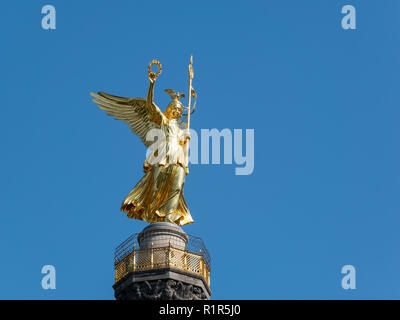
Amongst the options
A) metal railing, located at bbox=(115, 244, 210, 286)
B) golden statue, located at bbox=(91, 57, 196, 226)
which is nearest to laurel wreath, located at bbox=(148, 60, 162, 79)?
golden statue, located at bbox=(91, 57, 196, 226)

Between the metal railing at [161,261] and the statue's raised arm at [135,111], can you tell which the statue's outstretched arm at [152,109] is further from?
the metal railing at [161,261]

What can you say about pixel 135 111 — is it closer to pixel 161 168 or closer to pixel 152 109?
pixel 152 109

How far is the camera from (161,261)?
4509 centimetres

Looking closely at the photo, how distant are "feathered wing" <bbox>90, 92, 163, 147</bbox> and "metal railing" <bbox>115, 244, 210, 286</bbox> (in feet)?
22.0

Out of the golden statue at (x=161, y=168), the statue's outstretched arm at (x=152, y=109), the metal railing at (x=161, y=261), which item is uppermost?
the statue's outstretched arm at (x=152, y=109)

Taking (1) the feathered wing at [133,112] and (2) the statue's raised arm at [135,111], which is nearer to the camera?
(2) the statue's raised arm at [135,111]

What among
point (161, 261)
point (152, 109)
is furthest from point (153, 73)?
point (161, 261)

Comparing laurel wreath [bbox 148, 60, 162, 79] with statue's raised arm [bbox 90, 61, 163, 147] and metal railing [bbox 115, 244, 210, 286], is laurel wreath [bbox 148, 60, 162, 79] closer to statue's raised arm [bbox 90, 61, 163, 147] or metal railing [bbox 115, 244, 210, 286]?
statue's raised arm [bbox 90, 61, 163, 147]

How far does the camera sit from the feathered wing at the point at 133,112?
165 feet

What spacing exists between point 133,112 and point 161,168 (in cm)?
399

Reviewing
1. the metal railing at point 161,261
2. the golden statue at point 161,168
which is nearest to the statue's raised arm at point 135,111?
the golden statue at point 161,168
